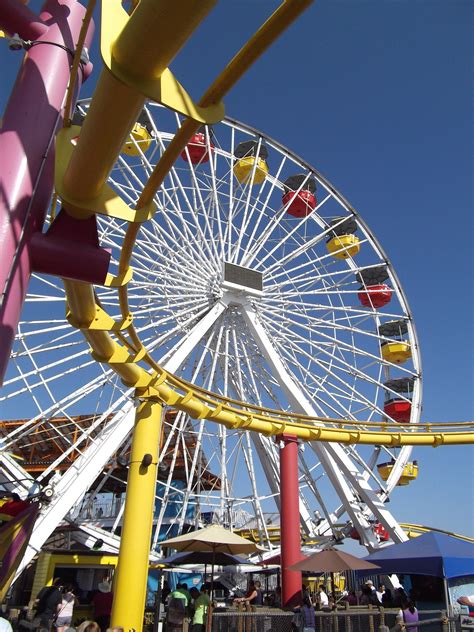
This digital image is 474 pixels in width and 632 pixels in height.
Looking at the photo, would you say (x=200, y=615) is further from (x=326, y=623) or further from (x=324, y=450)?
(x=324, y=450)

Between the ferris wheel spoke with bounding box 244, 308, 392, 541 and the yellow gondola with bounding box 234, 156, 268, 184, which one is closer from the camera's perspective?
the ferris wheel spoke with bounding box 244, 308, 392, 541

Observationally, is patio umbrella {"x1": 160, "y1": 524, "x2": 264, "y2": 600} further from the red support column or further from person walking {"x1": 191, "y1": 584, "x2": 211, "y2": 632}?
the red support column

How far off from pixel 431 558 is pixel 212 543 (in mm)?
3682

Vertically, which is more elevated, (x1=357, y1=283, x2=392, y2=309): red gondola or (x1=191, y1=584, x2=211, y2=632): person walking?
(x1=357, y1=283, x2=392, y2=309): red gondola

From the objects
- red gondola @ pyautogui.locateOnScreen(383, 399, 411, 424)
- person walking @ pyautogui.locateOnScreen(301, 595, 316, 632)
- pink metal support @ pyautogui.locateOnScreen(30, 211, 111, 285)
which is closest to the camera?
pink metal support @ pyautogui.locateOnScreen(30, 211, 111, 285)

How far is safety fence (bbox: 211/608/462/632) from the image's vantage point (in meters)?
7.00

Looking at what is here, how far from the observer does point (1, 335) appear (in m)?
2.96

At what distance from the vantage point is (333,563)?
922 centimetres

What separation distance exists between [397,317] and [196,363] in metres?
7.99

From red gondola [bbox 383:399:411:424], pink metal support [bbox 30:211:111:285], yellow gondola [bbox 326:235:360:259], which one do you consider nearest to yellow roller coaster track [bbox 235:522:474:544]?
red gondola [bbox 383:399:411:424]

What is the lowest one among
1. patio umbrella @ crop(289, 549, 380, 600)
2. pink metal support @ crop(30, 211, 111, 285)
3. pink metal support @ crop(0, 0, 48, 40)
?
patio umbrella @ crop(289, 549, 380, 600)

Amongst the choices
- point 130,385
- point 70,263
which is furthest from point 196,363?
point 70,263

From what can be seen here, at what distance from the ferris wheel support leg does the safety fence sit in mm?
1163

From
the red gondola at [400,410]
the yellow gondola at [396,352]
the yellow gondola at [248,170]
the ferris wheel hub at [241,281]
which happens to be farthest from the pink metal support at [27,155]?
the yellow gondola at [396,352]
